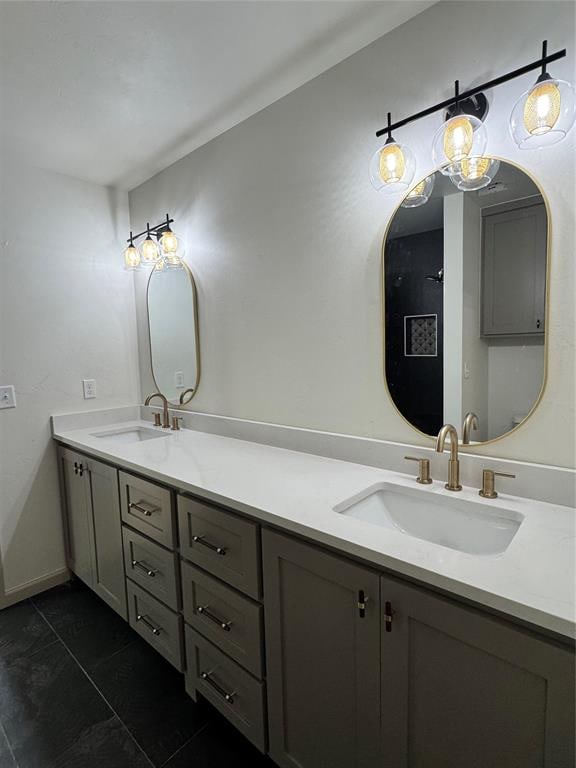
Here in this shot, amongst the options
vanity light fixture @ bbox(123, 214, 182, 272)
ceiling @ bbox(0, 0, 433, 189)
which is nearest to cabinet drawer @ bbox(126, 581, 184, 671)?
vanity light fixture @ bbox(123, 214, 182, 272)

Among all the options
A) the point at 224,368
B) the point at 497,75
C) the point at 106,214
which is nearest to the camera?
the point at 497,75

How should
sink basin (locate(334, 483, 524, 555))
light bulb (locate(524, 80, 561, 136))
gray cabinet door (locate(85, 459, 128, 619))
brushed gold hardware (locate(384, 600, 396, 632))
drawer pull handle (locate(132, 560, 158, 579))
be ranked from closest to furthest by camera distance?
brushed gold hardware (locate(384, 600, 396, 632)), light bulb (locate(524, 80, 561, 136)), sink basin (locate(334, 483, 524, 555)), drawer pull handle (locate(132, 560, 158, 579)), gray cabinet door (locate(85, 459, 128, 619))

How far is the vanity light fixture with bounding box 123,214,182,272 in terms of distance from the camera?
2158 millimetres

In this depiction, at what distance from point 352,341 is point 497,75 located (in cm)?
89

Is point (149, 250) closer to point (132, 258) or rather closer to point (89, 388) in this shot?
point (132, 258)

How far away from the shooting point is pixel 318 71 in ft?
4.93

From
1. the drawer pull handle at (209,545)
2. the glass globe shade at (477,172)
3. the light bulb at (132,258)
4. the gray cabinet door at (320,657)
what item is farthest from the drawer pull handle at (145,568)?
the glass globe shade at (477,172)

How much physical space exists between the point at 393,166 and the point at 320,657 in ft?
4.77

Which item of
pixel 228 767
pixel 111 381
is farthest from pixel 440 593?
pixel 111 381

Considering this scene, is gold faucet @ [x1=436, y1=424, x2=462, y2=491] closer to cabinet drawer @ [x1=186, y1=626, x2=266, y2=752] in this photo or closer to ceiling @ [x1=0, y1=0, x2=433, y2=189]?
cabinet drawer @ [x1=186, y1=626, x2=266, y2=752]

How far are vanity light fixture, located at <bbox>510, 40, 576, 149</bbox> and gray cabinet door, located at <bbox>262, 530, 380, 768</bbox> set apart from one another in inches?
46.7

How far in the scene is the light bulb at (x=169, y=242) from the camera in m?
2.14

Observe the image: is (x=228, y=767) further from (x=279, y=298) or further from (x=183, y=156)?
(x=183, y=156)

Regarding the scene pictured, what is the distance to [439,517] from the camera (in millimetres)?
1179
